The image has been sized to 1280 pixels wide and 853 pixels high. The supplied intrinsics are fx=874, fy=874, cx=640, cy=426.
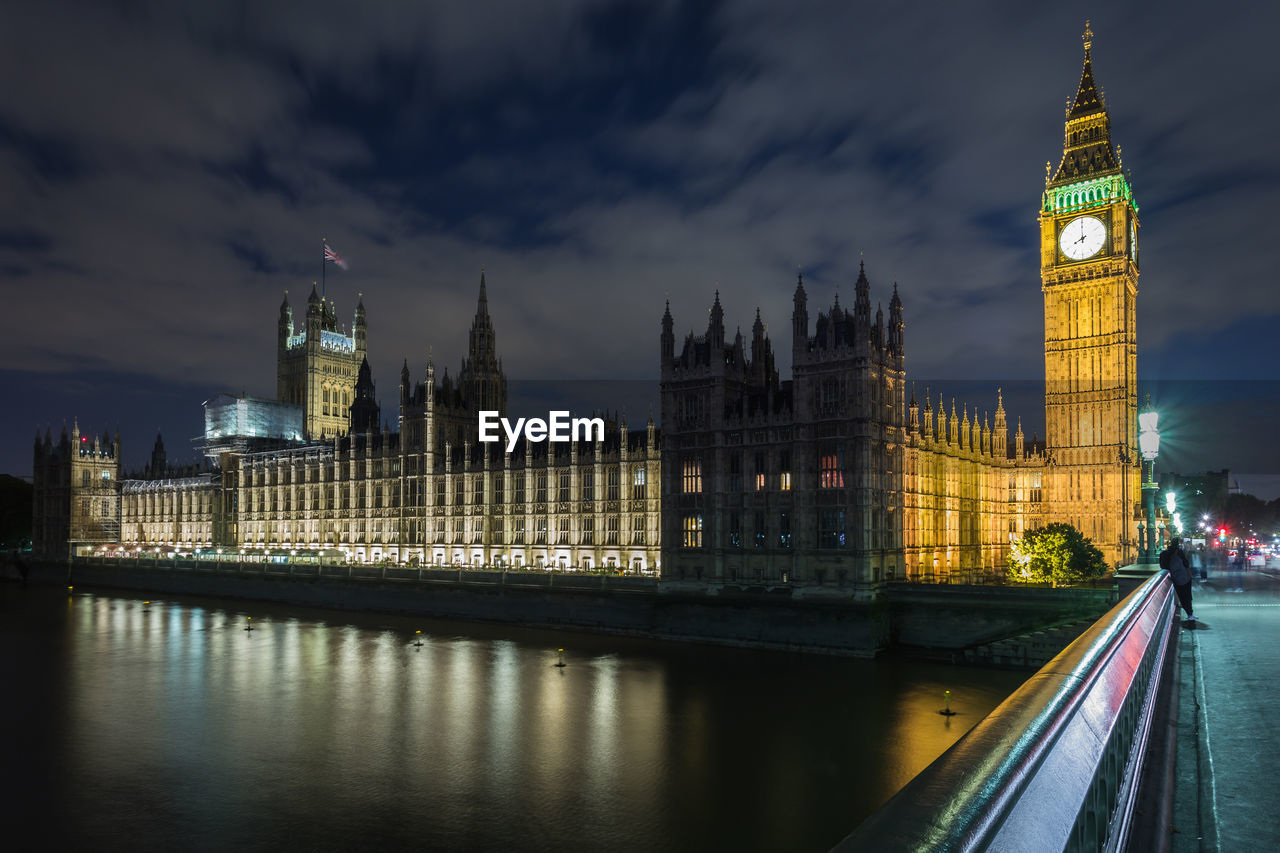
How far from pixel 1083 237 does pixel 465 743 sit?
7740 centimetres

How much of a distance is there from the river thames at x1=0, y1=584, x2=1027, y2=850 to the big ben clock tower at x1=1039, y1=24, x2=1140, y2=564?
42.4m

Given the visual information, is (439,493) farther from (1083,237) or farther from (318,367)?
(318,367)

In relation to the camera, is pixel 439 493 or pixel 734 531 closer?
pixel 734 531

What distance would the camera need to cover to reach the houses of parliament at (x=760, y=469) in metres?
59.0

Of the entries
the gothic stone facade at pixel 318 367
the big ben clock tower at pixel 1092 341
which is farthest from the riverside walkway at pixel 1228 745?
the gothic stone facade at pixel 318 367


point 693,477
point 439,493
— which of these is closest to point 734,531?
point 693,477

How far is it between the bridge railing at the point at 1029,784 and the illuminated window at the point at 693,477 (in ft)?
201

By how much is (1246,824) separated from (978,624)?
1940 inches

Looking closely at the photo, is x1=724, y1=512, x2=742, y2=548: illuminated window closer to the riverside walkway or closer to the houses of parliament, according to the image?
the houses of parliament

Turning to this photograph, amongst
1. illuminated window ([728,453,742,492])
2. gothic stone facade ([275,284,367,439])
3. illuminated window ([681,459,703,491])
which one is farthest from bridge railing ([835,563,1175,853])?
gothic stone facade ([275,284,367,439])

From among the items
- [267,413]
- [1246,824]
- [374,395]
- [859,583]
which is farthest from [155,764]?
[267,413]

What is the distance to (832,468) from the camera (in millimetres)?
Result: 58375

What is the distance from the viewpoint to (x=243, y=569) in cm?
9575

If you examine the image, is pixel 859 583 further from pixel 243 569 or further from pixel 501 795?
pixel 243 569
